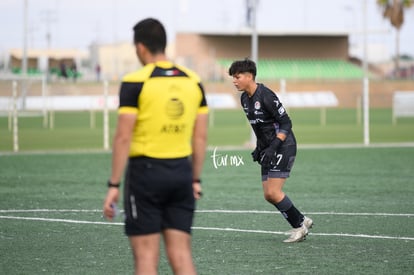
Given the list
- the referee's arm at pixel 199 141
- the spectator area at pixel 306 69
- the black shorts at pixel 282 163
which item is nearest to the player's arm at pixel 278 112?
the black shorts at pixel 282 163

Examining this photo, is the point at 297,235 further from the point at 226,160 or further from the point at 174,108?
the point at 226,160

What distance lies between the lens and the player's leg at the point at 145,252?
6.90 m

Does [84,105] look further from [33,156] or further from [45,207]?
[45,207]

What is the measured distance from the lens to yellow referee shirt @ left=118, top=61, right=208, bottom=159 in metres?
6.80

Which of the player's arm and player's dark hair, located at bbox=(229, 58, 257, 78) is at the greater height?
player's dark hair, located at bbox=(229, 58, 257, 78)

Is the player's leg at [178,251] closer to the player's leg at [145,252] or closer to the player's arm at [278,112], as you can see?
the player's leg at [145,252]

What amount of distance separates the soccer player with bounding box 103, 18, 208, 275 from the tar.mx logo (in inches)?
640

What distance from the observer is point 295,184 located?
19141 mm

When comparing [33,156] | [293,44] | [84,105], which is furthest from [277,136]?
[293,44]

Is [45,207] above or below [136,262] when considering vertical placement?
below

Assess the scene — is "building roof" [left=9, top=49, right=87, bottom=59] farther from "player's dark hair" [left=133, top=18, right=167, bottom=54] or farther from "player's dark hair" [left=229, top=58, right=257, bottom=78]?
"player's dark hair" [left=133, top=18, right=167, bottom=54]

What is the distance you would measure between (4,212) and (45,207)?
82 cm

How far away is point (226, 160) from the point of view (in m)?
25.9

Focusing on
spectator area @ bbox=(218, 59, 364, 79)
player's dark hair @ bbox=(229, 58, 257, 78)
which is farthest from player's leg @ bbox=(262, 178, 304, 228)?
spectator area @ bbox=(218, 59, 364, 79)
